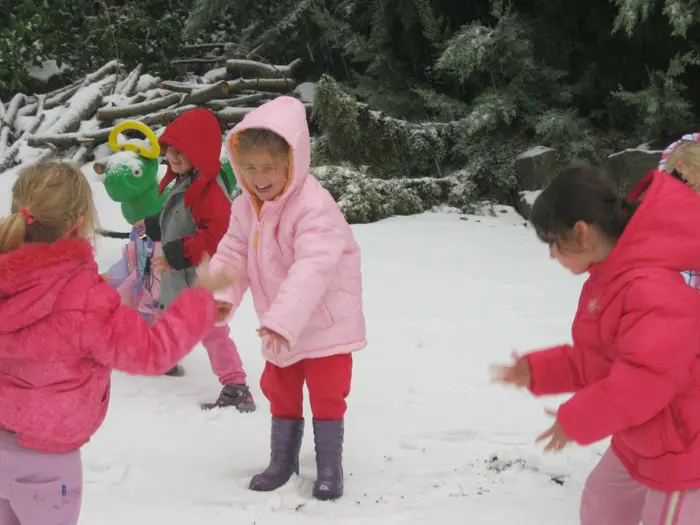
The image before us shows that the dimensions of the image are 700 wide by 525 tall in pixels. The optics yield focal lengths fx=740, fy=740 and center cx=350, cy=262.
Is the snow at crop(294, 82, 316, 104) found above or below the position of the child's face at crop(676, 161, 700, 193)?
below

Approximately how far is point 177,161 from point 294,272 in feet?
4.67

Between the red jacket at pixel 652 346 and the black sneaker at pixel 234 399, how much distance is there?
2.19m

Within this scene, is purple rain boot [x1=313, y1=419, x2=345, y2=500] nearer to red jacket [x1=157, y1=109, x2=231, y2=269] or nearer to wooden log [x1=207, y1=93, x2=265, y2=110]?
red jacket [x1=157, y1=109, x2=231, y2=269]

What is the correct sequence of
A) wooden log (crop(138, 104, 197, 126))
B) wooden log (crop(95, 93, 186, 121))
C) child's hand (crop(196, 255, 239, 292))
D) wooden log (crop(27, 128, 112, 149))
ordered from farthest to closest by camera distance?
wooden log (crop(95, 93, 186, 121)) < wooden log (crop(138, 104, 197, 126)) < wooden log (crop(27, 128, 112, 149)) < child's hand (crop(196, 255, 239, 292))

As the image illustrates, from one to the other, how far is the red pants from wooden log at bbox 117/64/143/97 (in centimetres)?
888

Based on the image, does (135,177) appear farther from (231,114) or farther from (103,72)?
(103,72)

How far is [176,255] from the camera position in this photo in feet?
11.8

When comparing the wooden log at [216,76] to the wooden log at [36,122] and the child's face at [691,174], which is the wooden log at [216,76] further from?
the child's face at [691,174]

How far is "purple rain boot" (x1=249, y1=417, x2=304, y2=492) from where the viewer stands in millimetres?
2850

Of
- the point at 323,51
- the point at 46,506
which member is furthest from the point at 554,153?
the point at 46,506

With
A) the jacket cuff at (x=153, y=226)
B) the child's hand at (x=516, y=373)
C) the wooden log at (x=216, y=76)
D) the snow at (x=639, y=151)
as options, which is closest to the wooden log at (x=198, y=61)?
the wooden log at (x=216, y=76)

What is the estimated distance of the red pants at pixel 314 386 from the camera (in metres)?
2.76

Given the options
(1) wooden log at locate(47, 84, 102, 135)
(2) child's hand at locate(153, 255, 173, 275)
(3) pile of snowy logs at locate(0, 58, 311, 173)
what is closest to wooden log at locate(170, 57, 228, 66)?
(3) pile of snowy logs at locate(0, 58, 311, 173)

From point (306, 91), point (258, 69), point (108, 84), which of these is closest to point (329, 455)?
point (306, 91)
